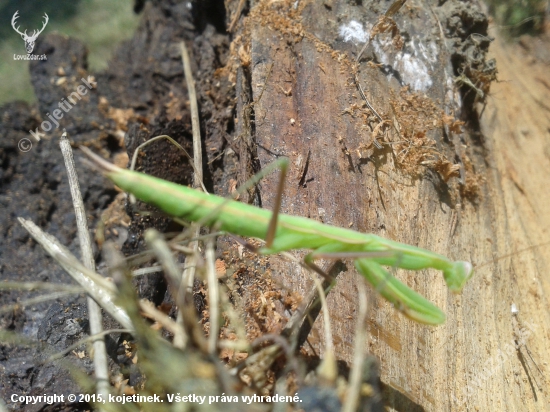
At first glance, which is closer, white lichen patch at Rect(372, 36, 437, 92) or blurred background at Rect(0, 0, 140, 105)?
white lichen patch at Rect(372, 36, 437, 92)

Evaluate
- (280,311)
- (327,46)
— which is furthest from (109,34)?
(280,311)

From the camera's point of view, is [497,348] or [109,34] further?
[109,34]

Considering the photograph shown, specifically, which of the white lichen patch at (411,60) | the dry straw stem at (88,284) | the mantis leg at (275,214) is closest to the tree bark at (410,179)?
the white lichen patch at (411,60)

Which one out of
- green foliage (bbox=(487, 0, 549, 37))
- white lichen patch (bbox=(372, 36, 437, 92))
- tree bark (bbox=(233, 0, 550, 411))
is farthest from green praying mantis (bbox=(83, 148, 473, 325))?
green foliage (bbox=(487, 0, 549, 37))

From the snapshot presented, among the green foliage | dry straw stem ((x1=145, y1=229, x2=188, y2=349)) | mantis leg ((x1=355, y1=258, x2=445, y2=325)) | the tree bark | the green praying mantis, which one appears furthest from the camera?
the green foliage

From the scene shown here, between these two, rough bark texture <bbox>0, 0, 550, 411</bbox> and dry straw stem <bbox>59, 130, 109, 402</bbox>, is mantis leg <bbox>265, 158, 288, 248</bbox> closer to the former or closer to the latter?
rough bark texture <bbox>0, 0, 550, 411</bbox>

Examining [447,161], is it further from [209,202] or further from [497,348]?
[209,202]
